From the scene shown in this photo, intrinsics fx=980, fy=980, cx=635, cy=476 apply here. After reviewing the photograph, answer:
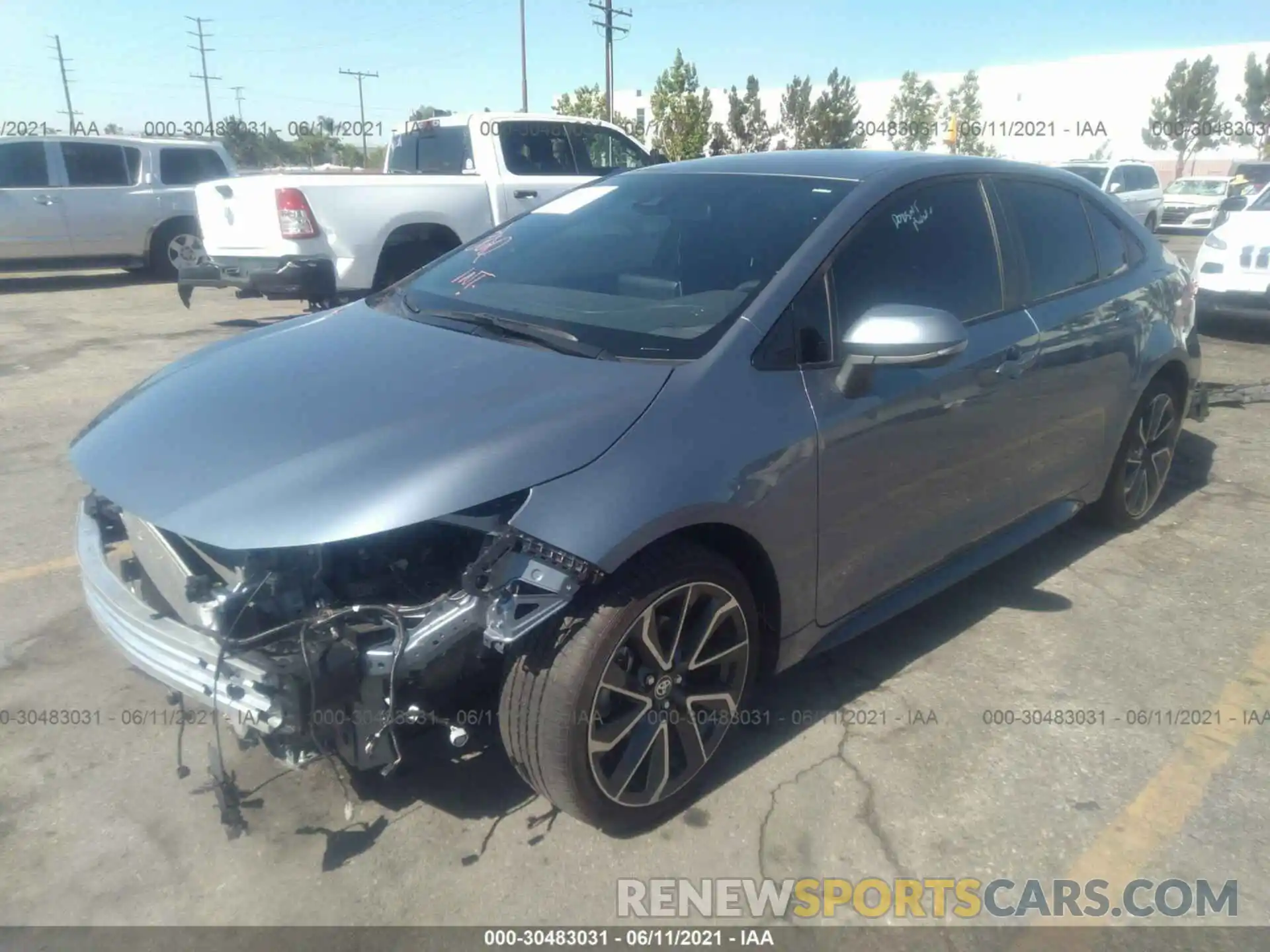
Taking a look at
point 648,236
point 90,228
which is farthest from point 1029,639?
point 90,228

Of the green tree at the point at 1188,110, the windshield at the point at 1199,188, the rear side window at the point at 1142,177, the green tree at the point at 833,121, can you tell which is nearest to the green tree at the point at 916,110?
the green tree at the point at 833,121

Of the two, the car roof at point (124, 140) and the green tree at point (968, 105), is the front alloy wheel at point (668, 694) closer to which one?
the car roof at point (124, 140)

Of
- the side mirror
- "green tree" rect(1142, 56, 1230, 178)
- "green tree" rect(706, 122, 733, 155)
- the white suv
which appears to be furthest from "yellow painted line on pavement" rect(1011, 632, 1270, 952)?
"green tree" rect(1142, 56, 1230, 178)

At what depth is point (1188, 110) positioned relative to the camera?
4991cm

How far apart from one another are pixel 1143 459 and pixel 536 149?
23.3 feet

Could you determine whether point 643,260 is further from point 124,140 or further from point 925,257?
point 124,140

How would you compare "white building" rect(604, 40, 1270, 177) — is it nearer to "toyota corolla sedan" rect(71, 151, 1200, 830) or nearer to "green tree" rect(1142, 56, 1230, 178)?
"green tree" rect(1142, 56, 1230, 178)

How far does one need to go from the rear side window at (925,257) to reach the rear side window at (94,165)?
13234mm

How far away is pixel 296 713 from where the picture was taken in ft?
7.21

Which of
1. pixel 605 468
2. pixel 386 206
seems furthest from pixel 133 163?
pixel 605 468

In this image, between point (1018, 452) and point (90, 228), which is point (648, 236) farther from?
point (90, 228)

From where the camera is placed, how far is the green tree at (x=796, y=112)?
1507 inches

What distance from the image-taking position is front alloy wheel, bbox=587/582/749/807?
8.16 feet

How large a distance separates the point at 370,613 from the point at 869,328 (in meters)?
1.55
